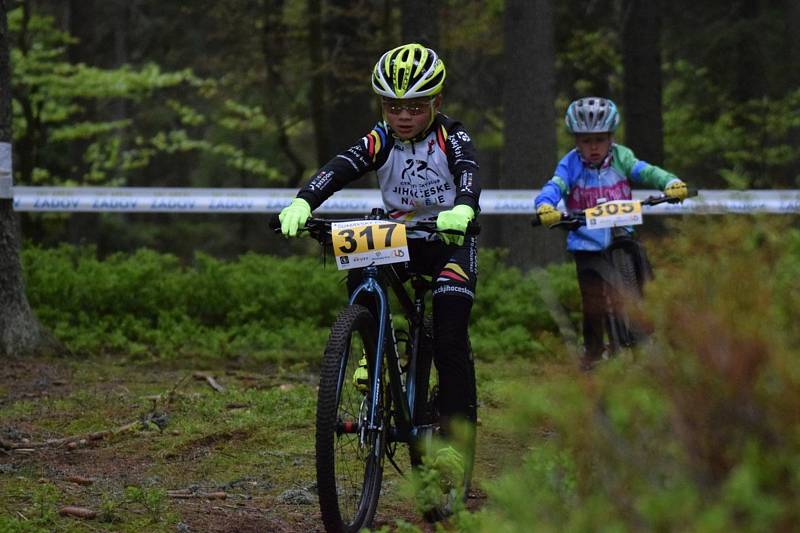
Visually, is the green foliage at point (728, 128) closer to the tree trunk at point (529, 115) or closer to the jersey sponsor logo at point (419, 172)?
the tree trunk at point (529, 115)

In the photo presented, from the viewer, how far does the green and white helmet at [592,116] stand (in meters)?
8.74

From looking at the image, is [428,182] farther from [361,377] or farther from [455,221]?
[361,377]

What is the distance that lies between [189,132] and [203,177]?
2280mm

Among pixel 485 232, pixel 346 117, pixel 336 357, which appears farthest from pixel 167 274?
pixel 485 232

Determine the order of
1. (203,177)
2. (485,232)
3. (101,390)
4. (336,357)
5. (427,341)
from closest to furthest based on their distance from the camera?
1. (336,357)
2. (427,341)
3. (101,390)
4. (485,232)
5. (203,177)

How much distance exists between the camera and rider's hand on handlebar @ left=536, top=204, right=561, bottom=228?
8.11 metres

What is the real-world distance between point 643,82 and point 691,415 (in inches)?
657

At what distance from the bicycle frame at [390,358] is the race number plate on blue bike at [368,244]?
0.09 m

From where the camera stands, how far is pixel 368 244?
525 centimetres

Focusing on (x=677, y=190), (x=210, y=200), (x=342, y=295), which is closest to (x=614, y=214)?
(x=677, y=190)

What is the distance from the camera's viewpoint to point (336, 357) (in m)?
4.83

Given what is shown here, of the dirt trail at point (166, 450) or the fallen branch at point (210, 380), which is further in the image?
the fallen branch at point (210, 380)

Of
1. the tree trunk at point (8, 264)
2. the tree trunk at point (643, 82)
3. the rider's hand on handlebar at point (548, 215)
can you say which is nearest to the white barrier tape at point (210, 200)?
the tree trunk at point (8, 264)

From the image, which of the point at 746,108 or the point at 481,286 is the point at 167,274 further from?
the point at 746,108
